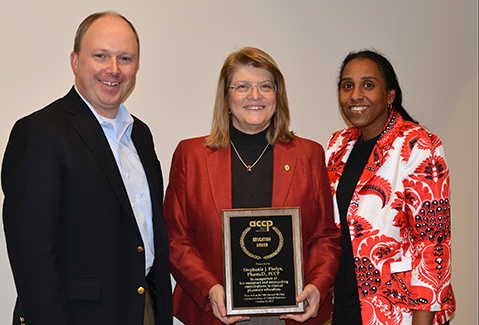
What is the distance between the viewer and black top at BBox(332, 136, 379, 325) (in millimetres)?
2676

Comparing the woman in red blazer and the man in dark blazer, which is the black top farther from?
the man in dark blazer

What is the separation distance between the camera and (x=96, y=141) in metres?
2.19

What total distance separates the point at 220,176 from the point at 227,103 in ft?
1.58

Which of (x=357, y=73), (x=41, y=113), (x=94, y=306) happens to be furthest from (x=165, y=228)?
(x=357, y=73)

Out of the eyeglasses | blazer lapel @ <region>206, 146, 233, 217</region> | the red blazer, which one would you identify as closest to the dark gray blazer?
the red blazer

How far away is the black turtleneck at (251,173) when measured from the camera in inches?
98.7

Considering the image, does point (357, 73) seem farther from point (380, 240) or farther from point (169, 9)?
point (169, 9)

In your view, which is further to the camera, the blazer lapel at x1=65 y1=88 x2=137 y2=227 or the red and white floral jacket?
the red and white floral jacket


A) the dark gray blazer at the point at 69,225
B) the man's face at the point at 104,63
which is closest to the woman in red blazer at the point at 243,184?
the dark gray blazer at the point at 69,225

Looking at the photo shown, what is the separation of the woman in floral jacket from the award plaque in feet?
1.69

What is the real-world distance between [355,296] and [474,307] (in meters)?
2.18

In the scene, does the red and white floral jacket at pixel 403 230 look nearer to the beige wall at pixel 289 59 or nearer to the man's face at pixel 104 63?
the beige wall at pixel 289 59

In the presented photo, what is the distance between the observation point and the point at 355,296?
8.79ft

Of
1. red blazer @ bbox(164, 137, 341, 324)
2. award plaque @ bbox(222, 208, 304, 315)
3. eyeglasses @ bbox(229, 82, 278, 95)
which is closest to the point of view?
award plaque @ bbox(222, 208, 304, 315)
